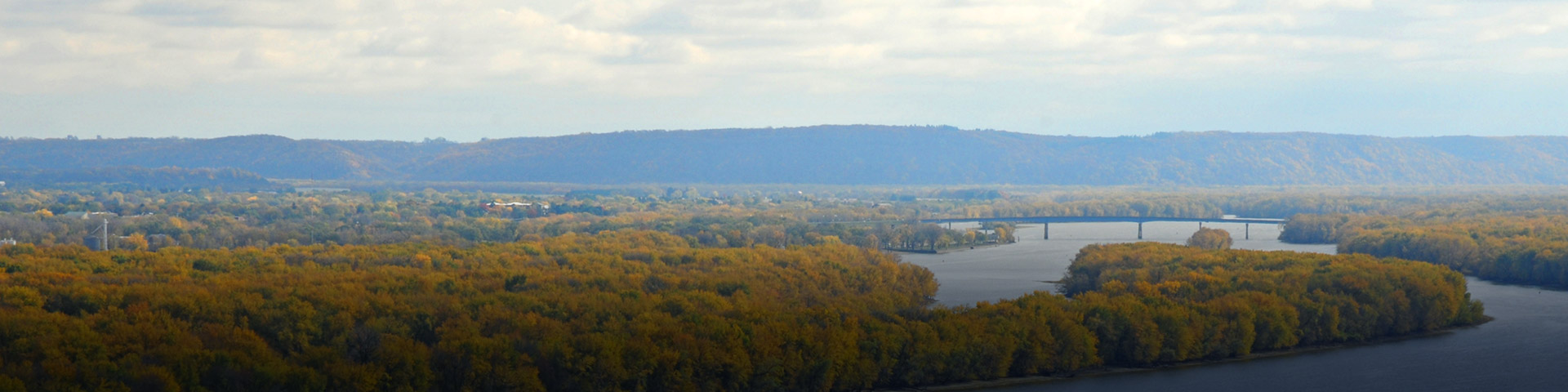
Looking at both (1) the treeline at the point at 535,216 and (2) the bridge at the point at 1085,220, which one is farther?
(2) the bridge at the point at 1085,220

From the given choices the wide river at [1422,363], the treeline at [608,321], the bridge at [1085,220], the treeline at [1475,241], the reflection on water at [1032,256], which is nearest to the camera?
the treeline at [608,321]

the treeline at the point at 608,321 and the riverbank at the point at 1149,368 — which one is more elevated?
the treeline at the point at 608,321

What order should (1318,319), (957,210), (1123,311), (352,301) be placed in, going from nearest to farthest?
1. (352,301)
2. (1123,311)
3. (1318,319)
4. (957,210)

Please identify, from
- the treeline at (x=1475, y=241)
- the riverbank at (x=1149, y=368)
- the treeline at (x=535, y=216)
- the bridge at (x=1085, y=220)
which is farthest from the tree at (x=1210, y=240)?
the riverbank at (x=1149, y=368)

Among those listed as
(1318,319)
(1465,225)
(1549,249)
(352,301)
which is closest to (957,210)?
(1465,225)

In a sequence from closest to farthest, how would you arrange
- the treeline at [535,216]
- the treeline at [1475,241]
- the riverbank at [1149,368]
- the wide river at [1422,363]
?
the riverbank at [1149,368], the wide river at [1422,363], the treeline at [1475,241], the treeline at [535,216]

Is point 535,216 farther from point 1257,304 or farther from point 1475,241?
point 1257,304

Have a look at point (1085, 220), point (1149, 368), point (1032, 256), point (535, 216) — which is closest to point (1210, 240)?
point (1032, 256)

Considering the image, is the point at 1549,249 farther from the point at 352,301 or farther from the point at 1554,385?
the point at 352,301

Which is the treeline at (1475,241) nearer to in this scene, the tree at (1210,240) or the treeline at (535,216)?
the tree at (1210,240)
